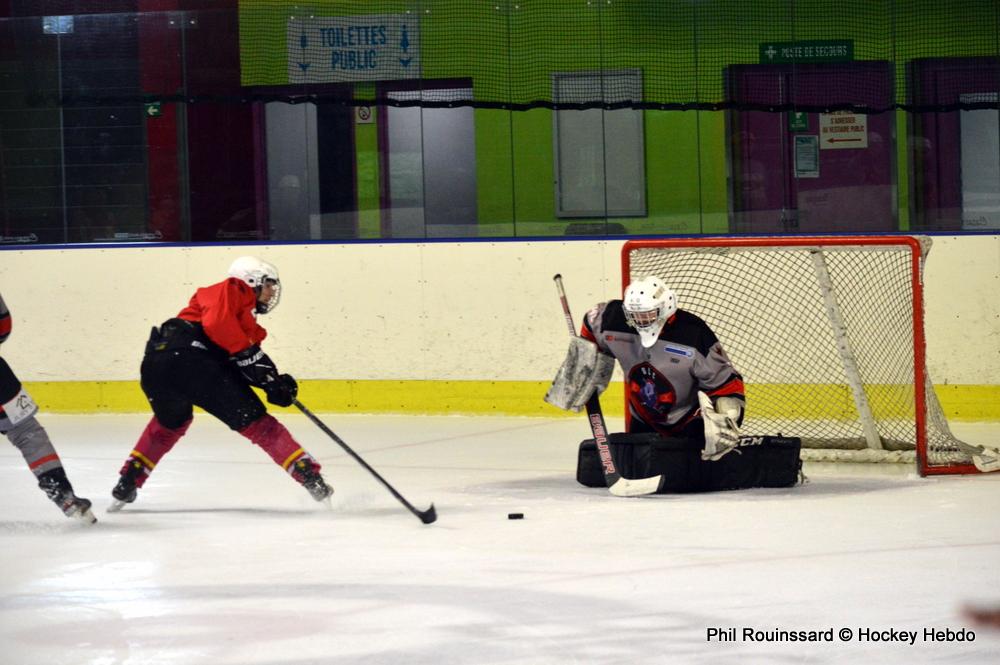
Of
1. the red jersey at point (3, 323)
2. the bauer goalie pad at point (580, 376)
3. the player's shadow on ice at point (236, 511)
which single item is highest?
the red jersey at point (3, 323)

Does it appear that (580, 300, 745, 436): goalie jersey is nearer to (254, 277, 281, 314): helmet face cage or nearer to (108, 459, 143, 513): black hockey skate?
(254, 277, 281, 314): helmet face cage

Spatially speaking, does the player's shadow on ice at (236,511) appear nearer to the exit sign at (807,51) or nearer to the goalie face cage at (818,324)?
the goalie face cage at (818,324)

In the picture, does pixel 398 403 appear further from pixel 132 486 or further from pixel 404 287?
pixel 132 486

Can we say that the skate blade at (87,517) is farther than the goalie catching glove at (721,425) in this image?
No

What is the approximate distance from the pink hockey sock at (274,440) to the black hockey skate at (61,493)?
585mm

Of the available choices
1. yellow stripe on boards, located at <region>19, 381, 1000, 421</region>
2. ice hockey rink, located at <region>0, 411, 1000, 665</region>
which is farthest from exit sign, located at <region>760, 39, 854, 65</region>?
ice hockey rink, located at <region>0, 411, 1000, 665</region>

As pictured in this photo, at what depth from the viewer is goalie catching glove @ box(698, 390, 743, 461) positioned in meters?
5.49

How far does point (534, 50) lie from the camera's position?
8.20 meters

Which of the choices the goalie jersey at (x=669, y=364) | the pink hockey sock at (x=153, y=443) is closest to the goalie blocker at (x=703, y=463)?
the goalie jersey at (x=669, y=364)

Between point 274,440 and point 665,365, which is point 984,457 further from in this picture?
point 274,440

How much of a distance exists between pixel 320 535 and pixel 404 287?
3099 millimetres


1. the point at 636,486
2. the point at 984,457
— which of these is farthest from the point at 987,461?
the point at 636,486

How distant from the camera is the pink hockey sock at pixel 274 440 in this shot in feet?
17.8

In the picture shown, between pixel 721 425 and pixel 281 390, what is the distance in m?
1.51
